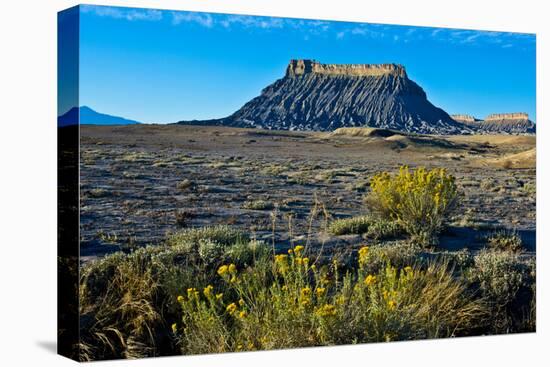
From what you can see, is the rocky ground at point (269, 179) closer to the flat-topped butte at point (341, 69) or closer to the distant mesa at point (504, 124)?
the distant mesa at point (504, 124)

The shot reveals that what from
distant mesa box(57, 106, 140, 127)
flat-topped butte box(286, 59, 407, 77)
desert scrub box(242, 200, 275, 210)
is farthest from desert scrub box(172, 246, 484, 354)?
flat-topped butte box(286, 59, 407, 77)

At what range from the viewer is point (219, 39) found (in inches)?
351

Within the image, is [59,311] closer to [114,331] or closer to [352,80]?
[114,331]

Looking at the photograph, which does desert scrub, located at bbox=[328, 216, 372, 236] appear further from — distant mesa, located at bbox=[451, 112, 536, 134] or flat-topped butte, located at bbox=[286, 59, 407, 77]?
distant mesa, located at bbox=[451, 112, 536, 134]

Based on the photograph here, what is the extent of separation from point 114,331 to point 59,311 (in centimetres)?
71

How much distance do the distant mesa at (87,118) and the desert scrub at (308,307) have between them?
71.8 inches

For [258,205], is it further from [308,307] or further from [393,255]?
[393,255]

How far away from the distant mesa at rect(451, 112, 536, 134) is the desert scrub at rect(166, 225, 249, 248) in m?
3.47

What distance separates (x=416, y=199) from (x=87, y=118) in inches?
158

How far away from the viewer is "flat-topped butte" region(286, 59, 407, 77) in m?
9.37

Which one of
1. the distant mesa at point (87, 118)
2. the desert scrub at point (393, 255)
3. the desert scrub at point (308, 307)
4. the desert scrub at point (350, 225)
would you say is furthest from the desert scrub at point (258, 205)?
the distant mesa at point (87, 118)

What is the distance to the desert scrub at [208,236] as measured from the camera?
8414mm

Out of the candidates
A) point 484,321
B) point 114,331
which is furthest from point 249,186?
point 484,321

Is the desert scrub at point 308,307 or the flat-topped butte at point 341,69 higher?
the flat-topped butte at point 341,69
